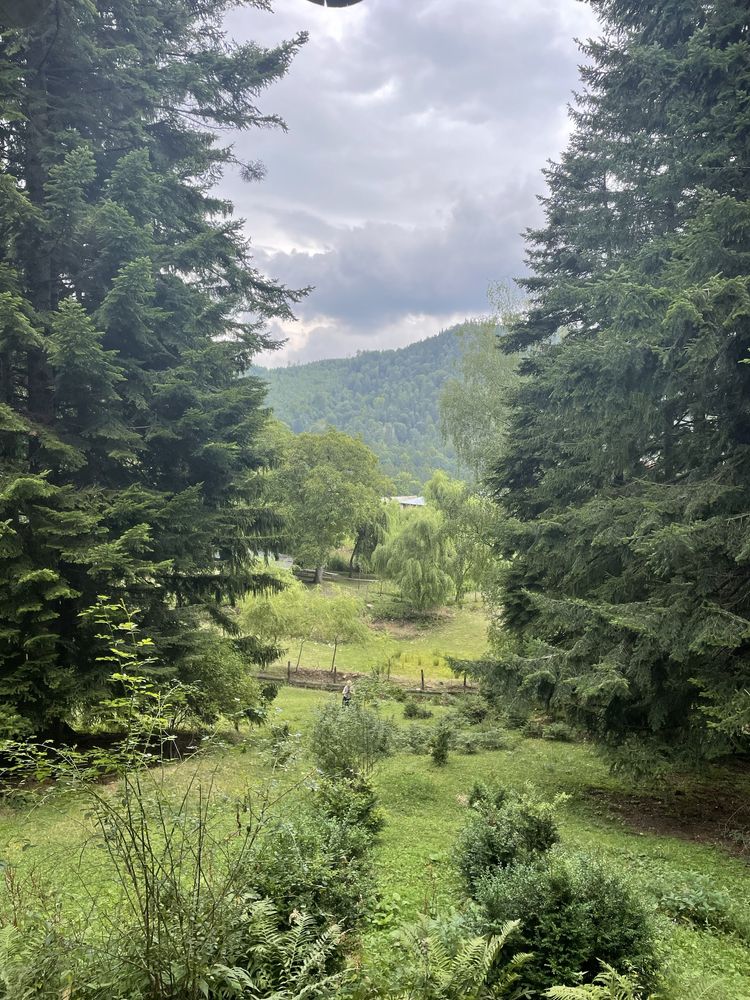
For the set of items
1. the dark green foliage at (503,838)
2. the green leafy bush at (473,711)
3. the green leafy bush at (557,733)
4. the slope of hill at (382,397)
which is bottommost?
the green leafy bush at (473,711)

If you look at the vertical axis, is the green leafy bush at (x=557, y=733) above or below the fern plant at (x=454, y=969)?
below

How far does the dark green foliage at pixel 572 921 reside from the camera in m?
3.42

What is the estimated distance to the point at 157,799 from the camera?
3.05 metres

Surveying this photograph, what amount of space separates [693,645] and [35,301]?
11.0 meters

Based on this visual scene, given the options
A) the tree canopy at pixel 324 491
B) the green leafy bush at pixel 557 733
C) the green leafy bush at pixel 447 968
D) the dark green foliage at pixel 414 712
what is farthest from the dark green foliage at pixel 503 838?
the tree canopy at pixel 324 491

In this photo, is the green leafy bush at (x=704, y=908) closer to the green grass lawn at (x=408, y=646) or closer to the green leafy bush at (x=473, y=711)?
the green leafy bush at (x=473, y=711)

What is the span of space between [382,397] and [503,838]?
470 ft

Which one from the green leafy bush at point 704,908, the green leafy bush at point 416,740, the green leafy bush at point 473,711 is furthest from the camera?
the green leafy bush at point 473,711

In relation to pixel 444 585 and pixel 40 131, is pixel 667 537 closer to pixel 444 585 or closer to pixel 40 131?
pixel 40 131

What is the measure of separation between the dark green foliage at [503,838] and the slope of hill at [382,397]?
94.0 meters

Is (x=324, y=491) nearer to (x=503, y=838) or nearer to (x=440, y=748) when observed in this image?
(x=440, y=748)

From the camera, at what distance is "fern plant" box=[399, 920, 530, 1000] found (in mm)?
2867

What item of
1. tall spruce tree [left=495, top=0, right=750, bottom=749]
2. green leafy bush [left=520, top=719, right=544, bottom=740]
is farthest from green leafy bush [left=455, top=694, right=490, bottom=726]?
tall spruce tree [left=495, top=0, right=750, bottom=749]

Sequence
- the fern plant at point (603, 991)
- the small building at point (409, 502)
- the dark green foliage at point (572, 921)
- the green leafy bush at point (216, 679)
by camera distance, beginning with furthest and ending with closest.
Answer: the small building at point (409, 502) < the green leafy bush at point (216, 679) < the dark green foliage at point (572, 921) < the fern plant at point (603, 991)
